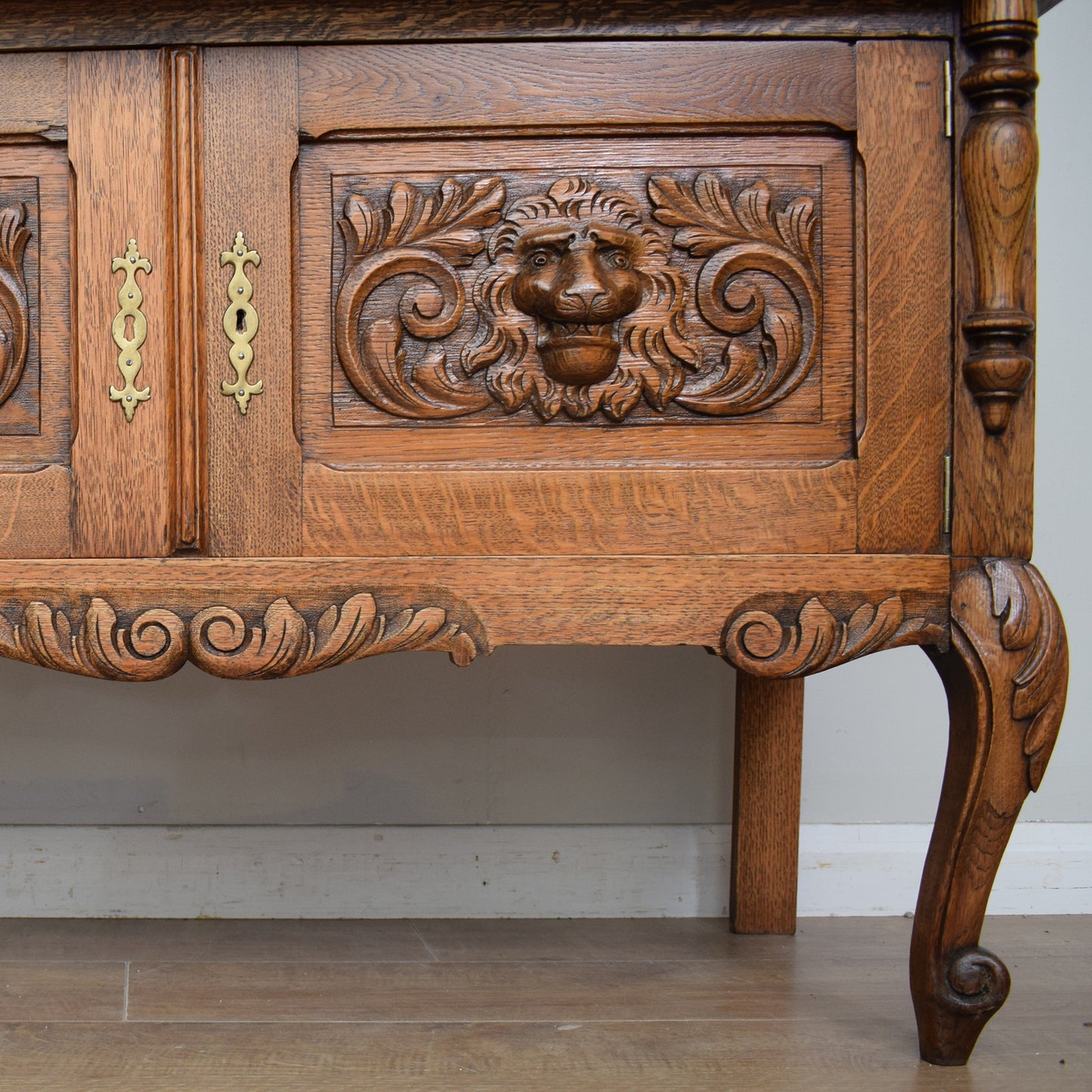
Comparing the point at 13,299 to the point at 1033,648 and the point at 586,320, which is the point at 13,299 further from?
the point at 1033,648

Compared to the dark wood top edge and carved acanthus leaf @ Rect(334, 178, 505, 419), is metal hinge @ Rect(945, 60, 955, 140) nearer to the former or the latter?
the dark wood top edge

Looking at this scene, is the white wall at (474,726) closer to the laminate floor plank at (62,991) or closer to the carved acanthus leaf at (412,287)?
the laminate floor plank at (62,991)

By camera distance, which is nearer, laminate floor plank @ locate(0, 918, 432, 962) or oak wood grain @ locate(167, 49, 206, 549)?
oak wood grain @ locate(167, 49, 206, 549)

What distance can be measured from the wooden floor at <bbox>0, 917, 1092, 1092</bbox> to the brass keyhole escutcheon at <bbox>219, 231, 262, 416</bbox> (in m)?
0.46

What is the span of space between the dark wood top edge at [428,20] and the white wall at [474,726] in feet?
1.98

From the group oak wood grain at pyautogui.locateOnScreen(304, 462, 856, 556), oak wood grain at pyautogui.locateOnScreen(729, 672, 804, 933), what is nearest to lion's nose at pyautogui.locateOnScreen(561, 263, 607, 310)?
oak wood grain at pyautogui.locateOnScreen(304, 462, 856, 556)

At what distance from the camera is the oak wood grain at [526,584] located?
2.26 feet

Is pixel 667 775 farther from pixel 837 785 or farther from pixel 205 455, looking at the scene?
pixel 205 455

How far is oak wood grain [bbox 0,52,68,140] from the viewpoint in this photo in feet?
2.26

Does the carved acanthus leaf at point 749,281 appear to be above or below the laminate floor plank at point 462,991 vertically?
above

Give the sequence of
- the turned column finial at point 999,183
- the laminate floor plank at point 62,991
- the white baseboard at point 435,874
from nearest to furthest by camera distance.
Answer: the turned column finial at point 999,183 → the laminate floor plank at point 62,991 → the white baseboard at point 435,874

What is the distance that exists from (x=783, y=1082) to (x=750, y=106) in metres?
0.65

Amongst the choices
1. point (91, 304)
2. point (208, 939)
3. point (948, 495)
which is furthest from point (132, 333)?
point (208, 939)

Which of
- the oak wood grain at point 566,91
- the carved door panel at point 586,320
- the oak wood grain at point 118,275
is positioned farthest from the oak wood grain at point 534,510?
the oak wood grain at point 566,91
